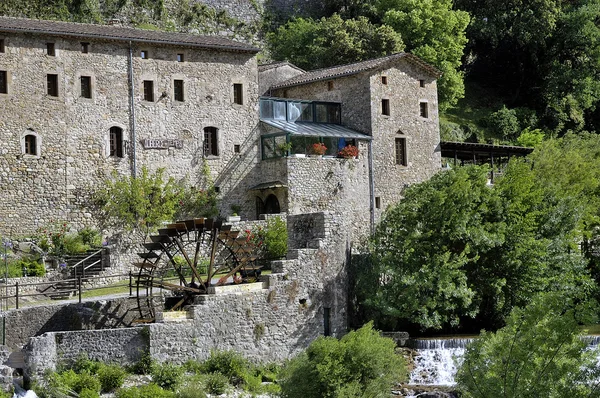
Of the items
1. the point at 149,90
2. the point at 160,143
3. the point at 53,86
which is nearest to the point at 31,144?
the point at 53,86

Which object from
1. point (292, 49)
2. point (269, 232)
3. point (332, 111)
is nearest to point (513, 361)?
point (269, 232)

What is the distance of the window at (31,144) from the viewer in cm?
4416

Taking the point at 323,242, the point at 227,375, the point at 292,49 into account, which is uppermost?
the point at 292,49

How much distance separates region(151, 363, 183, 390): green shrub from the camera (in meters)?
30.6

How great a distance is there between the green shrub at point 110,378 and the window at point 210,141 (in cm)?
1915

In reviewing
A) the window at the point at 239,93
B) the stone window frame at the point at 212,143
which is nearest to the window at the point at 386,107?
the window at the point at 239,93

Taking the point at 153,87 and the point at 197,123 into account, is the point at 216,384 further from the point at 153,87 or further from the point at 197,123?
the point at 197,123

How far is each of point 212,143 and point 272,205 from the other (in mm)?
3508

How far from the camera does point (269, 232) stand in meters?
43.6

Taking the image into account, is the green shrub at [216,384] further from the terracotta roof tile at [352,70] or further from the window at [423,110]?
the window at [423,110]

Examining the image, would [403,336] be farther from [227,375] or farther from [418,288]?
[227,375]

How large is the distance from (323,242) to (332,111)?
1650 centimetres

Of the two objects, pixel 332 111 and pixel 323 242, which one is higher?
pixel 332 111

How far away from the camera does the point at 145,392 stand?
29266mm
